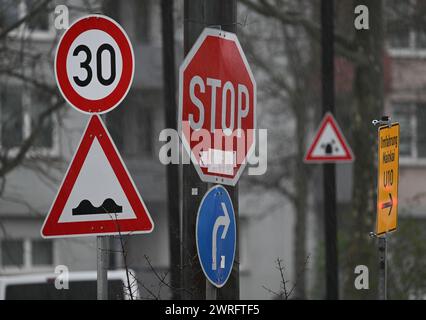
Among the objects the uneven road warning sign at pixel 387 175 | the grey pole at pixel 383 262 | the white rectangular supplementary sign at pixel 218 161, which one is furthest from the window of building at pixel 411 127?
the white rectangular supplementary sign at pixel 218 161

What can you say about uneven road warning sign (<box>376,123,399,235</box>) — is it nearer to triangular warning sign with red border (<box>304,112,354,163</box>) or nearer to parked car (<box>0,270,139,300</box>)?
parked car (<box>0,270,139,300</box>)

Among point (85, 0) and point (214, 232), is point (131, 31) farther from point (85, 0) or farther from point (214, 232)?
point (214, 232)

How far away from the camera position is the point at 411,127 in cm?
3662

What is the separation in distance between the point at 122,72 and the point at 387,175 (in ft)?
8.19

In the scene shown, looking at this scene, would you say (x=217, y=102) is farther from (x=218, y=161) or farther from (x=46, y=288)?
(x=46, y=288)

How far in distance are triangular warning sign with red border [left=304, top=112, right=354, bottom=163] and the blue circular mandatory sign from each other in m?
10.5

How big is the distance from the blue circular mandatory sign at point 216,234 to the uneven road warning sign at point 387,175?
1731 mm

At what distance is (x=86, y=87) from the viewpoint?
25.1 feet

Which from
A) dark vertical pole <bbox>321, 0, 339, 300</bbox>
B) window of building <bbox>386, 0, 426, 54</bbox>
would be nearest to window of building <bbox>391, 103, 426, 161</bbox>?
window of building <bbox>386, 0, 426, 54</bbox>

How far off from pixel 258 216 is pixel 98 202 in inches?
1329

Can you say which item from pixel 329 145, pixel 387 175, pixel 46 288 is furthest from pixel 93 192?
pixel 329 145

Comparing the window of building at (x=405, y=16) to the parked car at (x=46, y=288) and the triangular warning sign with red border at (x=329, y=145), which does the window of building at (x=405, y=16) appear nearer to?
the triangular warning sign with red border at (x=329, y=145)

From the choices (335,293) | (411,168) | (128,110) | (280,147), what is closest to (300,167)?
(280,147)

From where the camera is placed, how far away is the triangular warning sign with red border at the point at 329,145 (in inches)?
720
